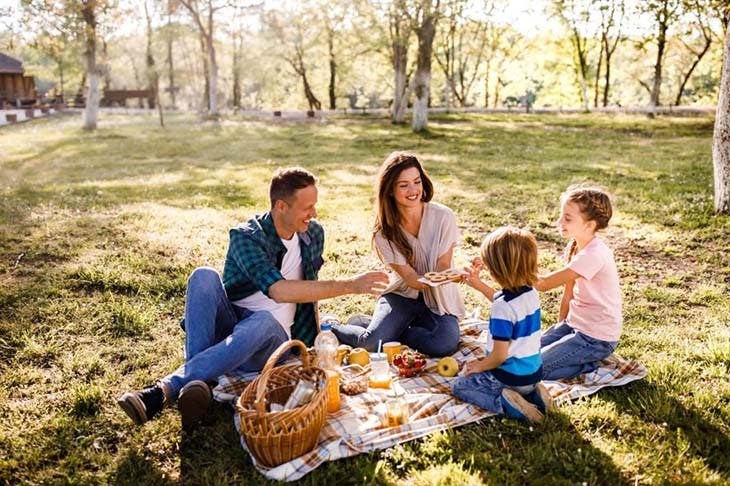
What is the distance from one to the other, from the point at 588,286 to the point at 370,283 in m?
1.71

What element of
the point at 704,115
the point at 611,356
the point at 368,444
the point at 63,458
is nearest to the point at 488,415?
A: the point at 368,444

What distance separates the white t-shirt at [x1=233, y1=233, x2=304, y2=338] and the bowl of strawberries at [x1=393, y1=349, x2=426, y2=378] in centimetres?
91

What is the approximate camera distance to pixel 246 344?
3846mm

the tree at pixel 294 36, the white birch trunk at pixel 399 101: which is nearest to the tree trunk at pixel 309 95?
the tree at pixel 294 36

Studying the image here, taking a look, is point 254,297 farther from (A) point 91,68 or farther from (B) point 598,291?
(A) point 91,68

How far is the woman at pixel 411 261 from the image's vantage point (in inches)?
188

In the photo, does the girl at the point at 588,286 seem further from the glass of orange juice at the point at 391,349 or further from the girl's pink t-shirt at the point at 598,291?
the glass of orange juice at the point at 391,349

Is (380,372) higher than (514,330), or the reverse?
(514,330)

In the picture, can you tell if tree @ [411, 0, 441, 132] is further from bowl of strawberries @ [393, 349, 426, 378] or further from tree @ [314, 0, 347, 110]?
bowl of strawberries @ [393, 349, 426, 378]

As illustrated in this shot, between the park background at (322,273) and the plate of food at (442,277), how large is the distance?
1147mm

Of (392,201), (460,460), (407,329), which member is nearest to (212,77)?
(392,201)

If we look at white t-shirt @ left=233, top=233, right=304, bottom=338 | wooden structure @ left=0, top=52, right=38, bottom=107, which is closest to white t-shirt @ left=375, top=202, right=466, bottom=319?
Answer: white t-shirt @ left=233, top=233, right=304, bottom=338

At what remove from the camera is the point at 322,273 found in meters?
7.01

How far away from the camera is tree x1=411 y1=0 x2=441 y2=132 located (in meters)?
19.0
